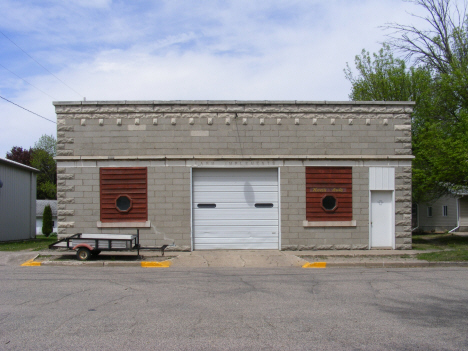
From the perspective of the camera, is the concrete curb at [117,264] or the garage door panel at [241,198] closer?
the concrete curb at [117,264]

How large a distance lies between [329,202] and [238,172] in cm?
315

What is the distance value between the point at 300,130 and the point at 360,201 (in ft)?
10.1

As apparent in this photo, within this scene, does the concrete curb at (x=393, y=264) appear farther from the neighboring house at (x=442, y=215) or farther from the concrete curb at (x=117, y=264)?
the neighboring house at (x=442, y=215)

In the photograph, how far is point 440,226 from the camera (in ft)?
106

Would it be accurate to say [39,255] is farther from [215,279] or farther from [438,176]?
[438,176]

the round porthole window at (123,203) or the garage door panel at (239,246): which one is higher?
the round porthole window at (123,203)

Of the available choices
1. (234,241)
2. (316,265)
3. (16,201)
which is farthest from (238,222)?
(16,201)

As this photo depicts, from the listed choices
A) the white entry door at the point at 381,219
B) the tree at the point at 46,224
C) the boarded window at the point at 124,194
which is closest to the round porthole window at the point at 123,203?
the boarded window at the point at 124,194

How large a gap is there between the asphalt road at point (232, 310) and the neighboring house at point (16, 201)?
478 inches

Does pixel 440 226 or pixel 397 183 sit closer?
pixel 397 183

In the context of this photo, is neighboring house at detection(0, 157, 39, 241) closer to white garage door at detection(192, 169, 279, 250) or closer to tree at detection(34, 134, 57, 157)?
white garage door at detection(192, 169, 279, 250)

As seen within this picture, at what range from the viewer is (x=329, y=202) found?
47.1 ft

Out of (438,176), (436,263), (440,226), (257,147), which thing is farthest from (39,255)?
(440,226)

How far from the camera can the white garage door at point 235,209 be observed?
46.8 ft
